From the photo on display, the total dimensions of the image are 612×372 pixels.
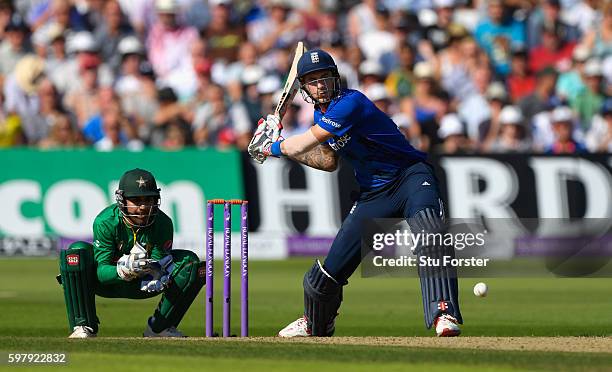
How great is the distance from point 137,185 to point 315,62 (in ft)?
4.88

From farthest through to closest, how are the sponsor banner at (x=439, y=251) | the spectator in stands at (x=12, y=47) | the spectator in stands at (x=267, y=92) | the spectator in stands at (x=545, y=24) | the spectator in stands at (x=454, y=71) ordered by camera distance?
1. the spectator in stands at (x=545, y=24)
2. the spectator in stands at (x=454, y=71)
3. the spectator in stands at (x=12, y=47)
4. the spectator in stands at (x=267, y=92)
5. the sponsor banner at (x=439, y=251)

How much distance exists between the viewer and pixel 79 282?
9.75 m

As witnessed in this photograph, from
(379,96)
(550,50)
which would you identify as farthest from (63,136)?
(550,50)

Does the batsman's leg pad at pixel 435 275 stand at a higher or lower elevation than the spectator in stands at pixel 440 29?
lower

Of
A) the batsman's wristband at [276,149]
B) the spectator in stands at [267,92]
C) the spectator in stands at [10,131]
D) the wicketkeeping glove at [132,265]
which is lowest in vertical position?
the wicketkeeping glove at [132,265]

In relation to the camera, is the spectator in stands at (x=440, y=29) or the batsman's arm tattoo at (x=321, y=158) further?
the spectator in stands at (x=440, y=29)

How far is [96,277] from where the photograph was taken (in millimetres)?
9875

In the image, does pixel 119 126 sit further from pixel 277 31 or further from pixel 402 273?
pixel 402 273

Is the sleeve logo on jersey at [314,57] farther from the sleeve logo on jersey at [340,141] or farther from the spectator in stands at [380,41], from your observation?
the spectator in stands at [380,41]

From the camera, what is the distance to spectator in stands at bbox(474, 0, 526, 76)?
21.0 metres

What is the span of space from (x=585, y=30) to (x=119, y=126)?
748 centimetres

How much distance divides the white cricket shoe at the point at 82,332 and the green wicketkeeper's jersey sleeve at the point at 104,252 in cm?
34

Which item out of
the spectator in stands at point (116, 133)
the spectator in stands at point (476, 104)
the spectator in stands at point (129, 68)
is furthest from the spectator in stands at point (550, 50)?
the spectator in stands at point (116, 133)

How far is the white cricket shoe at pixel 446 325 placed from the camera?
A: 9.53m
